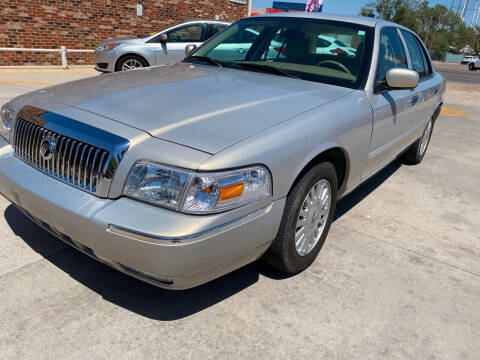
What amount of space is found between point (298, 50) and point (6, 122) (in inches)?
89.4

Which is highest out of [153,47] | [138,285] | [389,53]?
[389,53]

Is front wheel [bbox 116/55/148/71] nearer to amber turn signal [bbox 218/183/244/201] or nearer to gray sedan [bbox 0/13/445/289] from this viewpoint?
gray sedan [bbox 0/13/445/289]

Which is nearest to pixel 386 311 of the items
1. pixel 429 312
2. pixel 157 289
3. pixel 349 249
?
pixel 429 312

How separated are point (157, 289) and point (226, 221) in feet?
2.76

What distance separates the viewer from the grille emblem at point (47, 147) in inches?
91.0

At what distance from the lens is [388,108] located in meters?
3.40

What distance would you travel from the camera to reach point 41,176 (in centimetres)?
237

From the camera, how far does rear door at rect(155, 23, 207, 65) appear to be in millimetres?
10102

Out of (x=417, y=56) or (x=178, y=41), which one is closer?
(x=417, y=56)

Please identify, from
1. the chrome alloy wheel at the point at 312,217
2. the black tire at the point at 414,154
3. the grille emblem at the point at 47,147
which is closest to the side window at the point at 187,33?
the black tire at the point at 414,154

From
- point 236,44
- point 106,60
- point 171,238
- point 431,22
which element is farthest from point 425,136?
point 431,22


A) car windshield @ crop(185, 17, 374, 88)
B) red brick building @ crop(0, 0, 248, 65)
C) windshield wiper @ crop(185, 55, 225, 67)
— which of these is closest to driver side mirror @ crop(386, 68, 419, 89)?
car windshield @ crop(185, 17, 374, 88)

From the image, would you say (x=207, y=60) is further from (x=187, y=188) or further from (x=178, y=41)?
(x=178, y=41)

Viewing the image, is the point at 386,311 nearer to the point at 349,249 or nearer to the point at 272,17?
the point at 349,249
